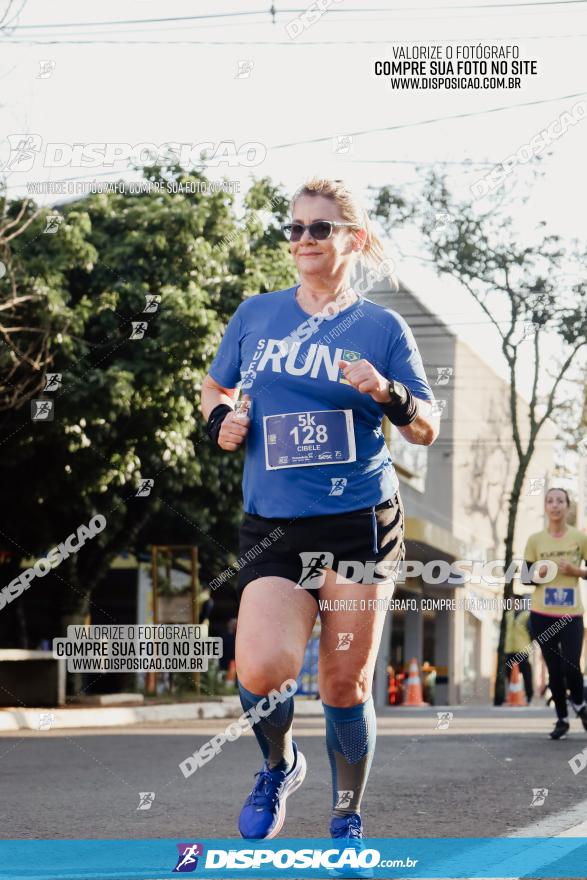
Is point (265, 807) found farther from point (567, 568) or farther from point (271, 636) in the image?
point (567, 568)

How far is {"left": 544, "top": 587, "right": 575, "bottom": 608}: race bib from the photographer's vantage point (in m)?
10.8

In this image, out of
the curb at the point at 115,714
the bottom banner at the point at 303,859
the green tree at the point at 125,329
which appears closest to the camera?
the bottom banner at the point at 303,859

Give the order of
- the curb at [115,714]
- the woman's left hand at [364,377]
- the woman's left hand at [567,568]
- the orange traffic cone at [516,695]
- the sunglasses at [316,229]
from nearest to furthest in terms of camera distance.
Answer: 1. the woman's left hand at [364,377]
2. the sunglasses at [316,229]
3. the woman's left hand at [567,568]
4. the curb at [115,714]
5. the orange traffic cone at [516,695]

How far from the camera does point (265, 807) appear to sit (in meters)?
4.05

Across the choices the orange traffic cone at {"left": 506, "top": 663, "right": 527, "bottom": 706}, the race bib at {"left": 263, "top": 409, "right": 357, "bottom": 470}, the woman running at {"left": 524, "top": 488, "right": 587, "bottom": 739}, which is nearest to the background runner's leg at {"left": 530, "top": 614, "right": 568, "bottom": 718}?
the woman running at {"left": 524, "top": 488, "right": 587, "bottom": 739}

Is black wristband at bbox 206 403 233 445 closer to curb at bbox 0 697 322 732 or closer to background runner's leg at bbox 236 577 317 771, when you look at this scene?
background runner's leg at bbox 236 577 317 771

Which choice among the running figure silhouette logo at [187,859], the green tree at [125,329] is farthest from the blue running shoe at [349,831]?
the green tree at [125,329]

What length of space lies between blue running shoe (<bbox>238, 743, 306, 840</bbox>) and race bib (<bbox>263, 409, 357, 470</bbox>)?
2.78 ft

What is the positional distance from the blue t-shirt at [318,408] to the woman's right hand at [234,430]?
0.21 ft

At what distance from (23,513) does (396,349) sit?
50.4ft

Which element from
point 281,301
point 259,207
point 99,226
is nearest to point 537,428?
point 259,207

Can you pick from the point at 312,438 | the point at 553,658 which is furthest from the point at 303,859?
the point at 553,658

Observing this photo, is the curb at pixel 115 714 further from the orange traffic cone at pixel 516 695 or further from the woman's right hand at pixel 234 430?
the orange traffic cone at pixel 516 695

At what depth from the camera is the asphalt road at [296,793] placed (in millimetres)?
5461
